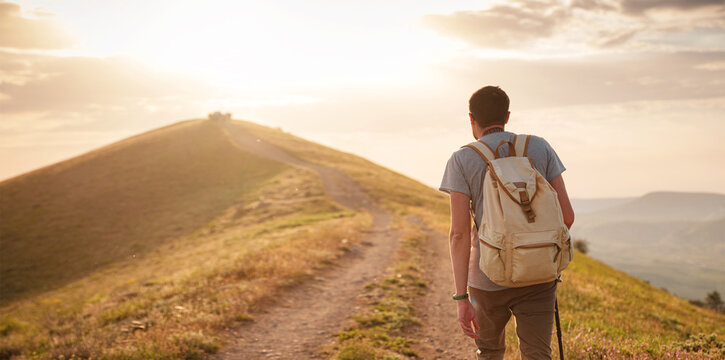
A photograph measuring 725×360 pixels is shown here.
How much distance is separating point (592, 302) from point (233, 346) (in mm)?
9110

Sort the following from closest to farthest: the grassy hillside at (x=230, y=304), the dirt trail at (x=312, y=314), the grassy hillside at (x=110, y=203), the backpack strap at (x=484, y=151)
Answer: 1. the backpack strap at (x=484, y=151)
2. the grassy hillside at (x=230, y=304)
3. the dirt trail at (x=312, y=314)
4. the grassy hillside at (x=110, y=203)

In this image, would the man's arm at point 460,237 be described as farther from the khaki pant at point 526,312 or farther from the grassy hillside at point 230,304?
the grassy hillside at point 230,304

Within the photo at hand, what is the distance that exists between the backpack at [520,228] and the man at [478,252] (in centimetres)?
17

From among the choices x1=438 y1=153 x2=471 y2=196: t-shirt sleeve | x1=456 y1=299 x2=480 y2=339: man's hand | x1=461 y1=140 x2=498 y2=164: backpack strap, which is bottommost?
x1=456 y1=299 x2=480 y2=339: man's hand

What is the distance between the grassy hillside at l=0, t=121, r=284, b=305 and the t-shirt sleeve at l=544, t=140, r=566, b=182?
3555 centimetres

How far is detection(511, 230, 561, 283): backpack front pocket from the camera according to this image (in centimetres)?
317

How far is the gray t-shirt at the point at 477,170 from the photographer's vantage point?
11.3 feet

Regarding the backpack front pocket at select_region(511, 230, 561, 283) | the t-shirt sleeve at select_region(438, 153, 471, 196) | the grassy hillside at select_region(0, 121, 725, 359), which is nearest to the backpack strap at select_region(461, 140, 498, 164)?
the t-shirt sleeve at select_region(438, 153, 471, 196)

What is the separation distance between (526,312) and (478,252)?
0.62 meters

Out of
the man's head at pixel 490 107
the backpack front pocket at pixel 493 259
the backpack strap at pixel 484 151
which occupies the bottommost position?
the backpack front pocket at pixel 493 259

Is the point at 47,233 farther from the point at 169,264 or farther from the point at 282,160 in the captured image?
the point at 282,160

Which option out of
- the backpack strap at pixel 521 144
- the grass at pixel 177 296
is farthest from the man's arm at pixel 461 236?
the grass at pixel 177 296

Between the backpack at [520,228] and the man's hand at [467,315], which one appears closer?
the backpack at [520,228]

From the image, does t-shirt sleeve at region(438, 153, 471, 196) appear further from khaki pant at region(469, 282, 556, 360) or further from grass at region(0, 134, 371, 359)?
grass at region(0, 134, 371, 359)
